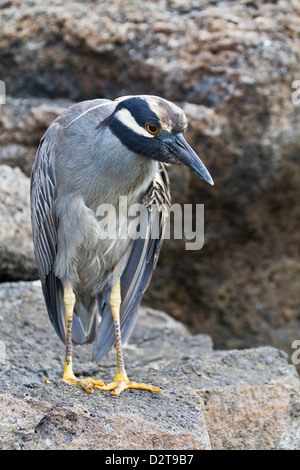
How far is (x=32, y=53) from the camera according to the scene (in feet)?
17.1

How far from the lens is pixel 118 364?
3492 mm

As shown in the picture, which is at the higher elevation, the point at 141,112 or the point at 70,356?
the point at 141,112

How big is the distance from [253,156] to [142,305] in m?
1.60

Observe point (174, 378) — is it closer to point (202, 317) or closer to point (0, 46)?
point (202, 317)

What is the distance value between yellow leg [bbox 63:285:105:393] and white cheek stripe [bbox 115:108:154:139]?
1.02 meters

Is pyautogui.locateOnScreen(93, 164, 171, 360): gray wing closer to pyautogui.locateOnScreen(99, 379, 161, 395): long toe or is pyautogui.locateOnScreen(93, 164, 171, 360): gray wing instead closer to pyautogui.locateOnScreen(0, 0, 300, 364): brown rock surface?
pyautogui.locateOnScreen(99, 379, 161, 395): long toe

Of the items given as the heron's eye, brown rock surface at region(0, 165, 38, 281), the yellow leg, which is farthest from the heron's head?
brown rock surface at region(0, 165, 38, 281)

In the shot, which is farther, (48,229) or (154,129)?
(48,229)

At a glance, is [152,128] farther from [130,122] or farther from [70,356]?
[70,356]

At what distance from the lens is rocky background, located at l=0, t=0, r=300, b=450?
4.78 metres

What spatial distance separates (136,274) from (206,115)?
1525 millimetres

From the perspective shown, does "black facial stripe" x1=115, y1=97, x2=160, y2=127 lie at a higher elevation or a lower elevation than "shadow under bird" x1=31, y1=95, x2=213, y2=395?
higher

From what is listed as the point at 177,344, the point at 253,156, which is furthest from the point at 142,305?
the point at 253,156

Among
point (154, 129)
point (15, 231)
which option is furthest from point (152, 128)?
point (15, 231)
